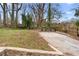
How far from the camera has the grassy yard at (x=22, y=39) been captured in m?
1.91

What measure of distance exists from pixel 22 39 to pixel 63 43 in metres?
0.34

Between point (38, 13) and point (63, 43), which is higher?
point (38, 13)

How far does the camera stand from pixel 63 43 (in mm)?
1928

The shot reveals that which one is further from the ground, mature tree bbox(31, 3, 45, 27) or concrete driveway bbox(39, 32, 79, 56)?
mature tree bbox(31, 3, 45, 27)

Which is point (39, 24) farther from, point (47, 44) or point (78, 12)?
point (78, 12)

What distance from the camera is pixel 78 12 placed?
1927 millimetres

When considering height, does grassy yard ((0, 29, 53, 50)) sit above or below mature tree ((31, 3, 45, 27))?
below

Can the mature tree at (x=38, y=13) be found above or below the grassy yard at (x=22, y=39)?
above

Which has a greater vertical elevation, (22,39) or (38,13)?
(38,13)

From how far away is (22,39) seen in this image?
6.31 ft

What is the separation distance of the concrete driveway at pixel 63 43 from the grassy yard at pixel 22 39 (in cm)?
5

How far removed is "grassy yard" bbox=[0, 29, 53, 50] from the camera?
191 centimetres

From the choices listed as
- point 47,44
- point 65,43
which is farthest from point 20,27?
point 65,43

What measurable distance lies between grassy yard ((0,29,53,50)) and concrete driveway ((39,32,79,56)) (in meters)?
0.05
